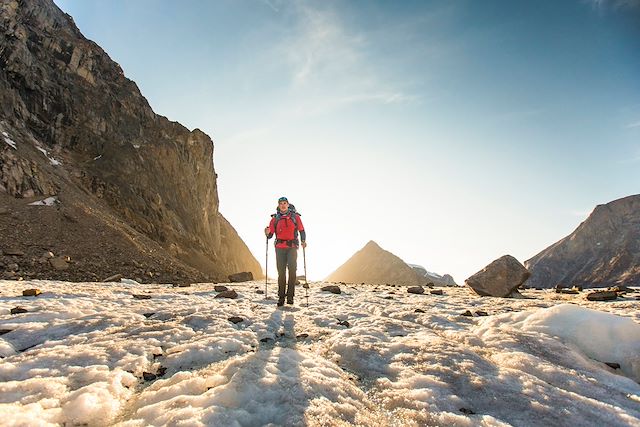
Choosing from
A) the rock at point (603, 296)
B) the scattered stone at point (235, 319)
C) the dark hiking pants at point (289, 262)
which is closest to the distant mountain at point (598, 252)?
the rock at point (603, 296)

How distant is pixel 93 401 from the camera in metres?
3.88

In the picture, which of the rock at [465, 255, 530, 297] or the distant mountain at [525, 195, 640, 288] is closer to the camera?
the rock at [465, 255, 530, 297]

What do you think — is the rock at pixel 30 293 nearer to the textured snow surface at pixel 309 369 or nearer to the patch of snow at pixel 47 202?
the textured snow surface at pixel 309 369

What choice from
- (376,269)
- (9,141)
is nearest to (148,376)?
(9,141)

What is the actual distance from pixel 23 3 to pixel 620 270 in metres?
178

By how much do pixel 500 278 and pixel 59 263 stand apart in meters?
20.5

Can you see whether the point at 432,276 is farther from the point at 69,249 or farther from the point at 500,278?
the point at 69,249

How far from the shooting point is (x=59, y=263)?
16.4 metres

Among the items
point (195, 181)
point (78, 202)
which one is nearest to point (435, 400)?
point (78, 202)

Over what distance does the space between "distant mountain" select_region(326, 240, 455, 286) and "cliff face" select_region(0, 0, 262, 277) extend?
303 feet

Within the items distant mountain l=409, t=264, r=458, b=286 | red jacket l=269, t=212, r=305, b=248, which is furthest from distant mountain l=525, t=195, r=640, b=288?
red jacket l=269, t=212, r=305, b=248

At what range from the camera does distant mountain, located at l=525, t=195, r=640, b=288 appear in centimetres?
13188

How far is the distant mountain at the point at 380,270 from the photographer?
449 feet

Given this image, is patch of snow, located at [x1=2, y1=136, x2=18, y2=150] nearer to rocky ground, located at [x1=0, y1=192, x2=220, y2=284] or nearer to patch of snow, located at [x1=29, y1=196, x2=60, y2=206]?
patch of snow, located at [x1=29, y1=196, x2=60, y2=206]
